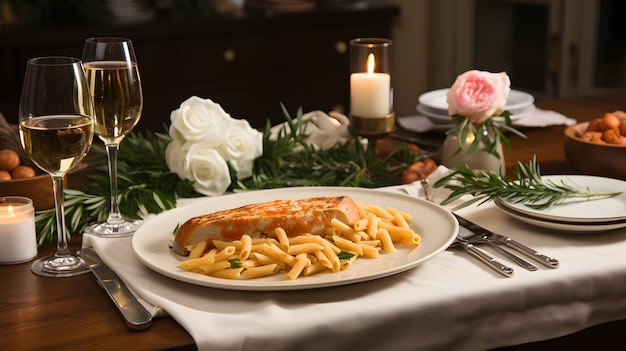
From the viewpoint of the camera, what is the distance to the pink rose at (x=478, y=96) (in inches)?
62.4

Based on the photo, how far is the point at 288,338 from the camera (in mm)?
1051

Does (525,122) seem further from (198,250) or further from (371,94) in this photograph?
(198,250)

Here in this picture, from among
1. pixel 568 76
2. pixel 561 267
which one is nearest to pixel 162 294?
pixel 561 267

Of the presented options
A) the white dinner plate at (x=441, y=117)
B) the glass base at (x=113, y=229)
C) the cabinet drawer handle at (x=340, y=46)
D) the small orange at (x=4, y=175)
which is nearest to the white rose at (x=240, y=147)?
the glass base at (x=113, y=229)

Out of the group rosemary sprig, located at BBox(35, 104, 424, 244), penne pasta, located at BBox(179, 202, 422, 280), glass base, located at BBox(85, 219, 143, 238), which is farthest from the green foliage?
penne pasta, located at BBox(179, 202, 422, 280)

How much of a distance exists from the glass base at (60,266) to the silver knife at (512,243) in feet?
1.86

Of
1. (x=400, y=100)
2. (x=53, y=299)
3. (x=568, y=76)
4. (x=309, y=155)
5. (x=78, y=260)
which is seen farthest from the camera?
(x=400, y=100)

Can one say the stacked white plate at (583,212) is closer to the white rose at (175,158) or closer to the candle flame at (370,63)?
the candle flame at (370,63)

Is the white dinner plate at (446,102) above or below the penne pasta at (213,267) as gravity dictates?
above

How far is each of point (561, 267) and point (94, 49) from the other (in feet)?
2.47

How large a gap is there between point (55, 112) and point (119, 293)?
252mm

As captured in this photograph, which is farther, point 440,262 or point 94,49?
point 94,49

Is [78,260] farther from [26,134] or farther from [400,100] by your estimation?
[400,100]

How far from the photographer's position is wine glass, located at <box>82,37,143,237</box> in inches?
51.6
